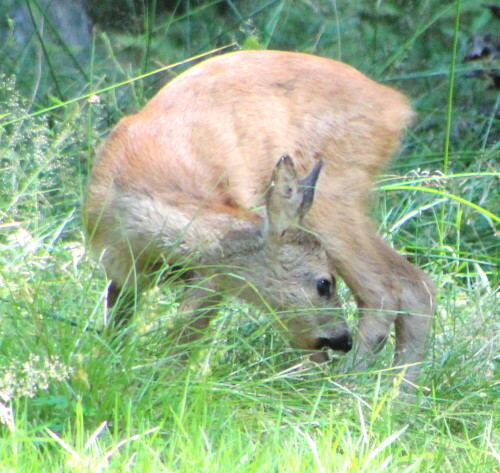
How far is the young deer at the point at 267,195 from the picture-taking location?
4648 mm

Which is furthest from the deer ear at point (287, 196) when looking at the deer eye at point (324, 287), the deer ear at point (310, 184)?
the deer eye at point (324, 287)

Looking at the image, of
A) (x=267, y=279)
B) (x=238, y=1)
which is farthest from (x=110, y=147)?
(x=238, y=1)

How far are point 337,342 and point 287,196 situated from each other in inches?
29.7

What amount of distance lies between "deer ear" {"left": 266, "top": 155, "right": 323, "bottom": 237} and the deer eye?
33 centimetres

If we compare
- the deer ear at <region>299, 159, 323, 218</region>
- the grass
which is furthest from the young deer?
the grass

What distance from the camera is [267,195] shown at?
4699mm

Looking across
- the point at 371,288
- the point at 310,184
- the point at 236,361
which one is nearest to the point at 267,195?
the point at 310,184

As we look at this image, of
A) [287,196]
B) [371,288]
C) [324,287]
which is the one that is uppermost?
[287,196]

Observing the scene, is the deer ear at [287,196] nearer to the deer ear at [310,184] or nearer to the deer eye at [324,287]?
the deer ear at [310,184]

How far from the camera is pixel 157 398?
3.81 m

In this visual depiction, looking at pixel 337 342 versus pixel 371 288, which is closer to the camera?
pixel 337 342

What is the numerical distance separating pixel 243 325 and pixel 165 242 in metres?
0.75

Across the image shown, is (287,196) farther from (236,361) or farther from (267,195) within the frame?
Result: (236,361)

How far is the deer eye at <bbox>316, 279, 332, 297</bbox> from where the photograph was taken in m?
4.95
